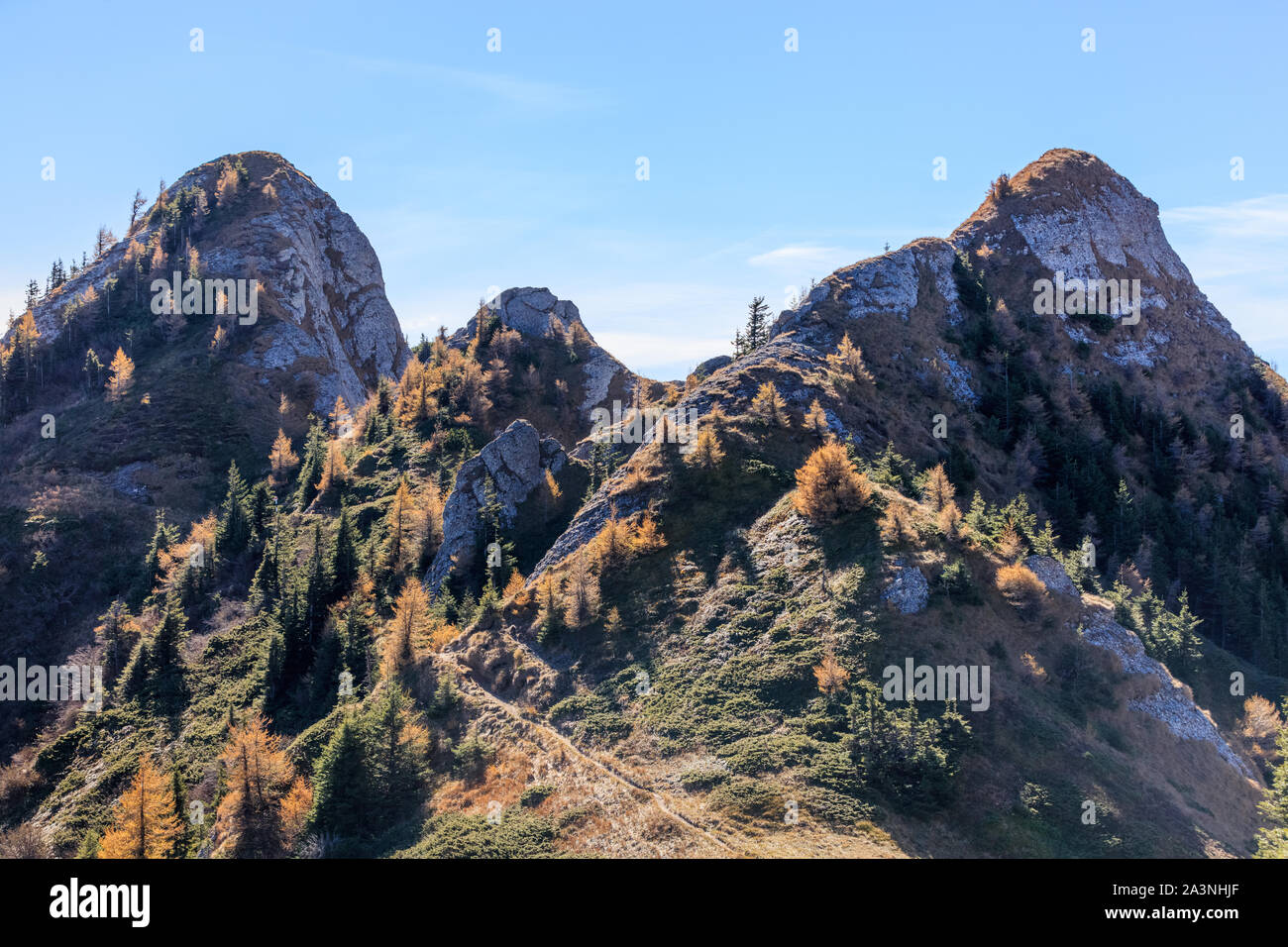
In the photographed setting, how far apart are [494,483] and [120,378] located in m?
79.4

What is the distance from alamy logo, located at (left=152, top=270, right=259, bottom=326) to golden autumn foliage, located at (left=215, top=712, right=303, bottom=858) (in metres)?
105

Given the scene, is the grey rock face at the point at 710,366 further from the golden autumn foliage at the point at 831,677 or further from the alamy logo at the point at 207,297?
the alamy logo at the point at 207,297

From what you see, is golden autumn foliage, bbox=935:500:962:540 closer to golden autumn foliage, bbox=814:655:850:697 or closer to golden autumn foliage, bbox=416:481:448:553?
golden autumn foliage, bbox=814:655:850:697

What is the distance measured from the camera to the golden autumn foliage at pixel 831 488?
171ft

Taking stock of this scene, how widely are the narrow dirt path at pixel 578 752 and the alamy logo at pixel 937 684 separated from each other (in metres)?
11.8

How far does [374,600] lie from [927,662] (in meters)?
49.1

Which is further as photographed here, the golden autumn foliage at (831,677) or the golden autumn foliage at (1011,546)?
the golden autumn foliage at (1011,546)

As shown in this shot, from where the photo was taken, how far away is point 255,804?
44.5 m

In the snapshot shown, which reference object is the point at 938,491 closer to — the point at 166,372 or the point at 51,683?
the point at 51,683

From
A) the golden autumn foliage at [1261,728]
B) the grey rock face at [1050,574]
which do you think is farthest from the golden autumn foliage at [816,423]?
the golden autumn foliage at [1261,728]

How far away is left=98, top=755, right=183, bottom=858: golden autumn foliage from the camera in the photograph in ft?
141

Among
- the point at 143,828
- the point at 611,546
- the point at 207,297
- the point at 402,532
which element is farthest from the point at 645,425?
the point at 207,297
